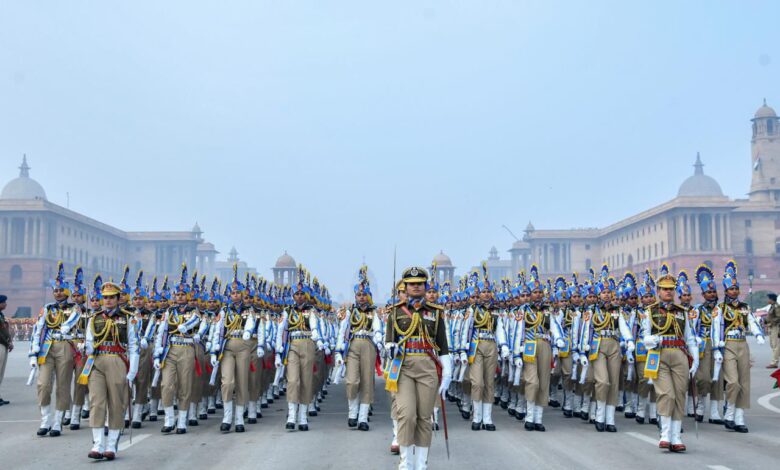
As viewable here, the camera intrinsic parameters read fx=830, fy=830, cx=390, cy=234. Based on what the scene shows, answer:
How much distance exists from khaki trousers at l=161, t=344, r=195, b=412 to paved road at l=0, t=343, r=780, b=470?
22.0 inches

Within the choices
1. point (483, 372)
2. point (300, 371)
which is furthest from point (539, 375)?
point (300, 371)

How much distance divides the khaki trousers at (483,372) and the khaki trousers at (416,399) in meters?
4.65

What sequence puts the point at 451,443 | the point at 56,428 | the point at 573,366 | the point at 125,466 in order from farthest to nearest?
1. the point at 573,366
2. the point at 56,428
3. the point at 451,443
4. the point at 125,466

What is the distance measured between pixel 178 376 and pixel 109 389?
2481 millimetres

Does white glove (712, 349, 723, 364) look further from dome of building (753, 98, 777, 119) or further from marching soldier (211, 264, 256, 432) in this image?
dome of building (753, 98, 777, 119)

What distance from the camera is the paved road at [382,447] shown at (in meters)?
10.2

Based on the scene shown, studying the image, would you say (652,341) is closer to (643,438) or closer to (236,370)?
(643,438)

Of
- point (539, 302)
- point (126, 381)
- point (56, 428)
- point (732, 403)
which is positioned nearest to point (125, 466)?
point (126, 381)

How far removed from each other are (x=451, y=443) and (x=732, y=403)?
4896mm

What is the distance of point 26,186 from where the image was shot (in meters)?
127

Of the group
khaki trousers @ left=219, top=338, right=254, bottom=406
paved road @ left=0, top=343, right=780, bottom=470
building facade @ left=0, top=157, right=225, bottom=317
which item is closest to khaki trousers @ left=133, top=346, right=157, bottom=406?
paved road @ left=0, top=343, right=780, bottom=470

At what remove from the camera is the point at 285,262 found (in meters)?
111

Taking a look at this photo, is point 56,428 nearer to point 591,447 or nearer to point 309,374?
point 309,374

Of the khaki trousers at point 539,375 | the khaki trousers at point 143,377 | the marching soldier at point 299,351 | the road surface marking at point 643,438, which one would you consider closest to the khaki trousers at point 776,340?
the road surface marking at point 643,438
